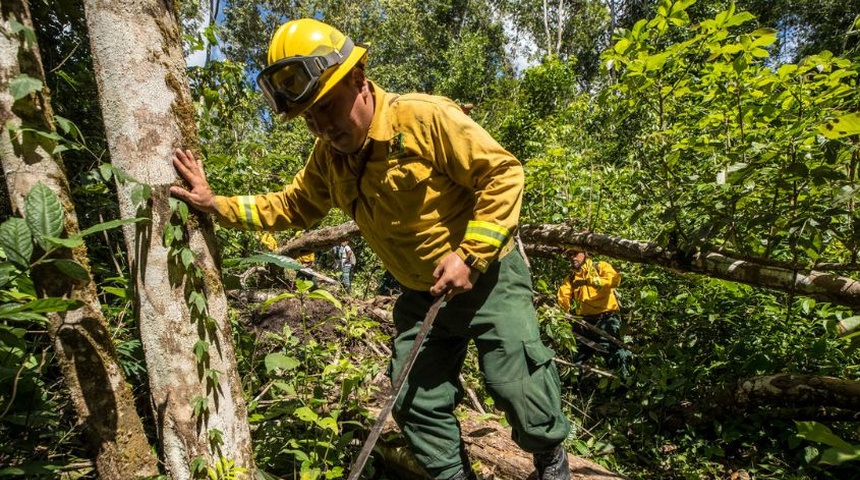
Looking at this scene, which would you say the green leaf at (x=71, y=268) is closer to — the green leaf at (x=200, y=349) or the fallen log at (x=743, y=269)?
the green leaf at (x=200, y=349)

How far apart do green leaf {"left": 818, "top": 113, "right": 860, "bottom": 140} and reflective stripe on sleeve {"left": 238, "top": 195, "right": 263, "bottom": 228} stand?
7.33 ft

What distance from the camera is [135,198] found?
1417 mm

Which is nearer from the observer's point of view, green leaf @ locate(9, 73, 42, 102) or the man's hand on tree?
green leaf @ locate(9, 73, 42, 102)

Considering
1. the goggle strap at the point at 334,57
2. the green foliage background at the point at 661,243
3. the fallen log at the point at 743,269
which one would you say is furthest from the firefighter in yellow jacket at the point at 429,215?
the fallen log at the point at 743,269

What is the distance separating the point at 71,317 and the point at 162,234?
0.37m

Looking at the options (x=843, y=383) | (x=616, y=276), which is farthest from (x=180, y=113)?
(x=616, y=276)


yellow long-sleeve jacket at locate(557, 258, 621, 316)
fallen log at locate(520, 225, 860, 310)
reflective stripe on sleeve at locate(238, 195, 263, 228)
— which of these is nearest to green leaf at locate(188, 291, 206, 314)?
reflective stripe on sleeve at locate(238, 195, 263, 228)

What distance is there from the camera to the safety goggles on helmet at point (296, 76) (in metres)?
1.62

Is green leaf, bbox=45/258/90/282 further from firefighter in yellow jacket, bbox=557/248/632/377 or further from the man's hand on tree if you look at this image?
firefighter in yellow jacket, bbox=557/248/632/377

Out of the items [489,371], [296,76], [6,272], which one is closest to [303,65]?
[296,76]

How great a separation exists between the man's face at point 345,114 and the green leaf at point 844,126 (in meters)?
1.63

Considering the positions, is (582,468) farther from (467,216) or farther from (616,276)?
(616,276)

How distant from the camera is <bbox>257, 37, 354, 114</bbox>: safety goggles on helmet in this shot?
162cm

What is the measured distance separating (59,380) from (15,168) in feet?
3.19
